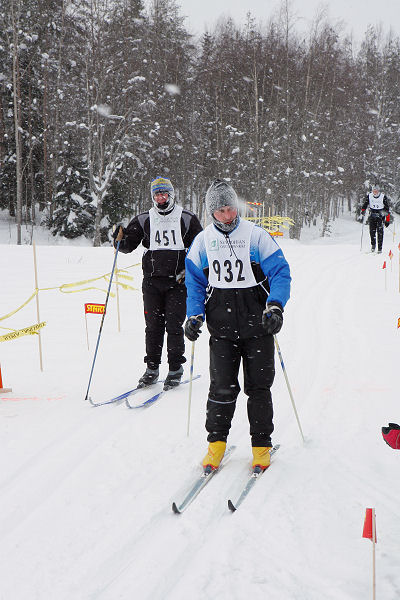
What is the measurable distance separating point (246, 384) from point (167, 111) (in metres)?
24.4

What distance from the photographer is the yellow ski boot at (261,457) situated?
2878mm

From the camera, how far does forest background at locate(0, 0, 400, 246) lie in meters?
20.1

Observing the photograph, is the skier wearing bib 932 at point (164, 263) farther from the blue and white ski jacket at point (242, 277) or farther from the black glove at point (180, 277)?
the blue and white ski jacket at point (242, 277)

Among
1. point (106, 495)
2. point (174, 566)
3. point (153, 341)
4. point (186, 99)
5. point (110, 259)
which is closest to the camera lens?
point (174, 566)

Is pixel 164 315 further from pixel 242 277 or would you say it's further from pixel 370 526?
pixel 370 526

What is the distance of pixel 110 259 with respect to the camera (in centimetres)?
1159

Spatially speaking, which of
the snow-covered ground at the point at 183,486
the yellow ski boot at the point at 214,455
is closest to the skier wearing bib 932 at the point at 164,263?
the snow-covered ground at the point at 183,486

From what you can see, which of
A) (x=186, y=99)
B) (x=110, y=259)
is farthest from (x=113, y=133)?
(x=110, y=259)

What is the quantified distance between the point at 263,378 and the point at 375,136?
111 feet

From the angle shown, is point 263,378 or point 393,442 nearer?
point 393,442

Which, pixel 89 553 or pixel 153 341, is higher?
pixel 153 341

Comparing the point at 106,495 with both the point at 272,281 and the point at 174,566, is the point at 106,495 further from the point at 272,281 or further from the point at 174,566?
the point at 272,281

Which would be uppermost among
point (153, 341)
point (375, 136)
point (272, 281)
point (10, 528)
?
point (375, 136)

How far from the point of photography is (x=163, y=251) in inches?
172
